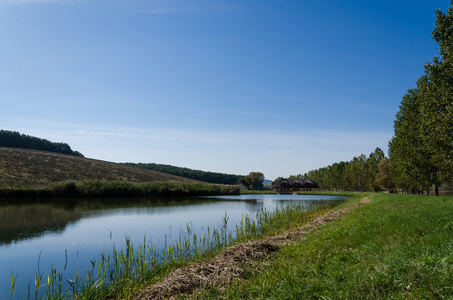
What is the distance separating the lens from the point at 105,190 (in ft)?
156

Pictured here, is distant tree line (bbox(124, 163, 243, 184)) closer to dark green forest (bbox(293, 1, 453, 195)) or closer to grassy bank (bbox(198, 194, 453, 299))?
dark green forest (bbox(293, 1, 453, 195))

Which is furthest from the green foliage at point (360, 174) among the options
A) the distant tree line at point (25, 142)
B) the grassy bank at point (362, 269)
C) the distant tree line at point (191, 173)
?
the distant tree line at point (25, 142)

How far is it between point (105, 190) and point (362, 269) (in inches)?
1897

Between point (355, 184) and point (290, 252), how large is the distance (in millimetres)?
82929

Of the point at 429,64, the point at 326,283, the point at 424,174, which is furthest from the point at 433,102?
the point at 326,283

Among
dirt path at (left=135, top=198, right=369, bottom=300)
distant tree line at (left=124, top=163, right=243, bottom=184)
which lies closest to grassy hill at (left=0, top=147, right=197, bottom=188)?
dirt path at (left=135, top=198, right=369, bottom=300)

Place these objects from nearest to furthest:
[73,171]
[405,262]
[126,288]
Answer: [405,262] < [126,288] < [73,171]

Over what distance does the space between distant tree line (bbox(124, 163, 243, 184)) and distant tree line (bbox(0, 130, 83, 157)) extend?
41814mm

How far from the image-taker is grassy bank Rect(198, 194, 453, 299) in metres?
4.55

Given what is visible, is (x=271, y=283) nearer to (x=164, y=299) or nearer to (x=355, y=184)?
(x=164, y=299)

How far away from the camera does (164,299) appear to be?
20.2 ft

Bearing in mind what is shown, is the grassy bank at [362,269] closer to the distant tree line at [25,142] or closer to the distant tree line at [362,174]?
the distant tree line at [362,174]

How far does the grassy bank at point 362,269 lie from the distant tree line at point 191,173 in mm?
120747

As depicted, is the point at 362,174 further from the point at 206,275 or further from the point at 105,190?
the point at 206,275
